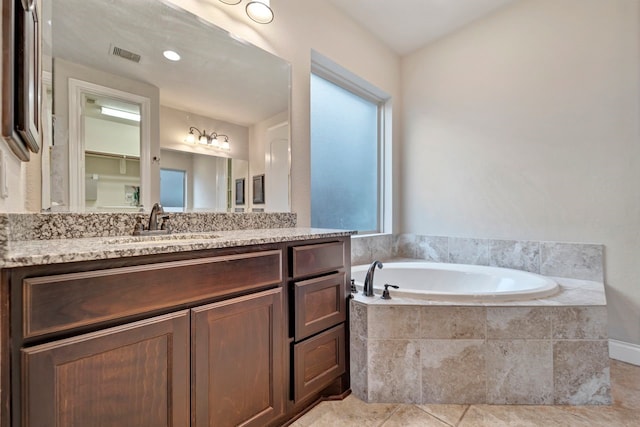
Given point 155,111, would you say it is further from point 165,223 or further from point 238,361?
point 238,361

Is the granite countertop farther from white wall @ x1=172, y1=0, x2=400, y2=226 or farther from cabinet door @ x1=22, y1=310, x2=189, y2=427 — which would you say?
white wall @ x1=172, y1=0, x2=400, y2=226

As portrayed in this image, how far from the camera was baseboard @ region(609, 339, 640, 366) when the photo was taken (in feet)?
6.18

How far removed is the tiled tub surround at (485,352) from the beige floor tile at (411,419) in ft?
0.18

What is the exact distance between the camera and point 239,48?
1717 millimetres

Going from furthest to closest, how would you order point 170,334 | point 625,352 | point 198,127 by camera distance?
1. point 625,352
2. point 198,127
3. point 170,334

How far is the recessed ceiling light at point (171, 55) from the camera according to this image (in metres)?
1.46

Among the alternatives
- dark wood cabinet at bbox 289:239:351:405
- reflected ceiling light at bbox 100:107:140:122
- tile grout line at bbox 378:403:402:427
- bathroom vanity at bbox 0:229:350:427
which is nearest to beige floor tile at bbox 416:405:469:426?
tile grout line at bbox 378:403:402:427

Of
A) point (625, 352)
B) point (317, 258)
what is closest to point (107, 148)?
point (317, 258)

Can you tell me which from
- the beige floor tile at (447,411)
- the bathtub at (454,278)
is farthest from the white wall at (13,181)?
the beige floor tile at (447,411)

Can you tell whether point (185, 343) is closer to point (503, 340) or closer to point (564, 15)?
point (503, 340)

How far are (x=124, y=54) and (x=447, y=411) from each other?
7.47 feet

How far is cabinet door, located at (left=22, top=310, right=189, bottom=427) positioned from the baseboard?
2.60 meters

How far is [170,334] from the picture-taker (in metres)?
0.92

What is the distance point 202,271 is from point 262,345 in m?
0.41
